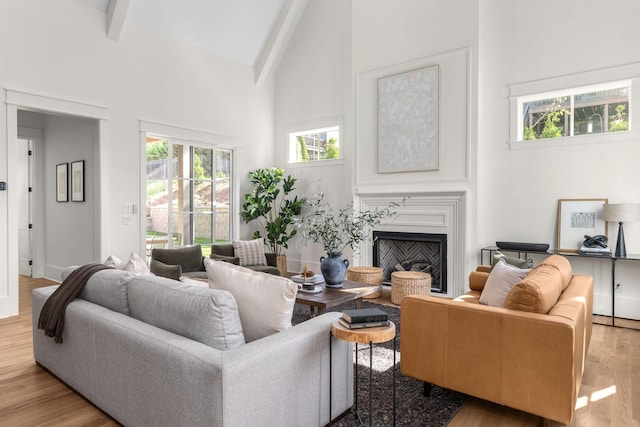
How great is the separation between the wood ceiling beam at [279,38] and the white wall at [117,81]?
34 cm

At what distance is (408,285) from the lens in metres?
4.54

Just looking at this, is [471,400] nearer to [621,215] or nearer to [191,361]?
[191,361]

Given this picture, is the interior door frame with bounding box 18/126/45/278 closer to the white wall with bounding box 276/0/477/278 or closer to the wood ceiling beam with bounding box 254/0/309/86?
the wood ceiling beam with bounding box 254/0/309/86

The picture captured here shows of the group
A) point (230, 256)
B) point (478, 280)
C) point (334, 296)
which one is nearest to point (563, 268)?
point (478, 280)

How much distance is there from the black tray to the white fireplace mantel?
0.50 metres

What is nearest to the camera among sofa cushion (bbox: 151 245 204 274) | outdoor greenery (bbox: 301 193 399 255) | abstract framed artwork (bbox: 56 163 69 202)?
outdoor greenery (bbox: 301 193 399 255)

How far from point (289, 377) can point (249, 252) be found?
134 inches

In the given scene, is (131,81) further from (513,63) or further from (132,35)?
(513,63)

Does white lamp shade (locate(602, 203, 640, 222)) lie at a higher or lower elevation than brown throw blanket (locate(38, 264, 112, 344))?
higher

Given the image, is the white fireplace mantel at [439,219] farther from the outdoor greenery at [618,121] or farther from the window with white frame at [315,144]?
the outdoor greenery at [618,121]

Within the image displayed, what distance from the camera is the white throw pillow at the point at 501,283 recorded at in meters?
2.55

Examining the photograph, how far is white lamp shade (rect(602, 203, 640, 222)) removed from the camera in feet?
12.2

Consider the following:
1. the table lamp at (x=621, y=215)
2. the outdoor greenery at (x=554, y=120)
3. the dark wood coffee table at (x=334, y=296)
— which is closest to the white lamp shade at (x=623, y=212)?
the table lamp at (x=621, y=215)

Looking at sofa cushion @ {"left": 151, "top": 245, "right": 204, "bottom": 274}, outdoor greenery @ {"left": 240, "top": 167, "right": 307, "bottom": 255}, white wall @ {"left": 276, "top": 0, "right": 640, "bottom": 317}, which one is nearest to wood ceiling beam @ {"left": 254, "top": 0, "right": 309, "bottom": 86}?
white wall @ {"left": 276, "top": 0, "right": 640, "bottom": 317}
